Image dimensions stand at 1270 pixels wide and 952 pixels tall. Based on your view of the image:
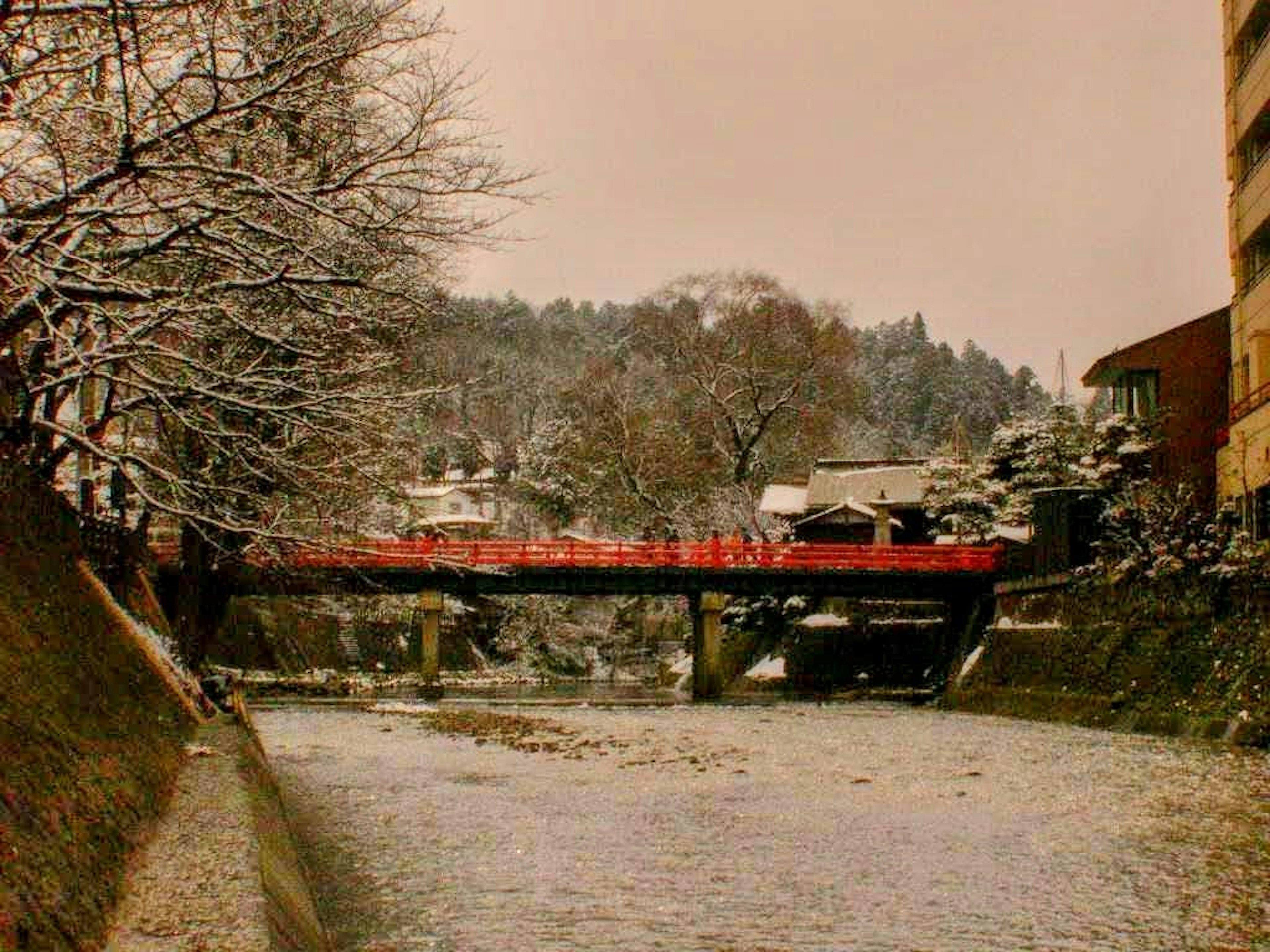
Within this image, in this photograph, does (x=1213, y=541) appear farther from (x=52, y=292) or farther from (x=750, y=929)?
(x=52, y=292)

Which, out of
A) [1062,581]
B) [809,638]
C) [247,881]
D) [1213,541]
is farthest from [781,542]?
[247,881]

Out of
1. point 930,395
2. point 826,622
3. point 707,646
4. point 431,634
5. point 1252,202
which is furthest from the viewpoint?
point 930,395

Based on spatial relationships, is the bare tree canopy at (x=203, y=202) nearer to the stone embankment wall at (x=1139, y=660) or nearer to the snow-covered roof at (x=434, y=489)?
the stone embankment wall at (x=1139, y=660)

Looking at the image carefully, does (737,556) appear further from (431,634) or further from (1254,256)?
(1254,256)

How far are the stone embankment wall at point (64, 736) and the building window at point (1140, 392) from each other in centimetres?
3722

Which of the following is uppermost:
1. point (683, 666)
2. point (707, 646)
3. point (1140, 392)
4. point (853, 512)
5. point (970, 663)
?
point (1140, 392)

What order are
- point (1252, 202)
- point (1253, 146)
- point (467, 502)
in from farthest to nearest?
point (467, 502)
point (1253, 146)
point (1252, 202)

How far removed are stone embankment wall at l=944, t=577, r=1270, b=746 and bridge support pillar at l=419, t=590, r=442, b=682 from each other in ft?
63.8

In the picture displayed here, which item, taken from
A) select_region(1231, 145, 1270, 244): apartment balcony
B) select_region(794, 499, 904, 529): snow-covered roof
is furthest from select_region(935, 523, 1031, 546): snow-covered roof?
select_region(1231, 145, 1270, 244): apartment balcony

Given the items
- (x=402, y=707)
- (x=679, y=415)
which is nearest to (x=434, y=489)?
(x=679, y=415)

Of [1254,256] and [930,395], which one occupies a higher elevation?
[930,395]

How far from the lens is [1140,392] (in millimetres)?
43000

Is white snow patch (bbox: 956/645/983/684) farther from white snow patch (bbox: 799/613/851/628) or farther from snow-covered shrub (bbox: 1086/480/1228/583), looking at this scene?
white snow patch (bbox: 799/613/851/628)

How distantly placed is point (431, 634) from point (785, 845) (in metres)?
37.9
